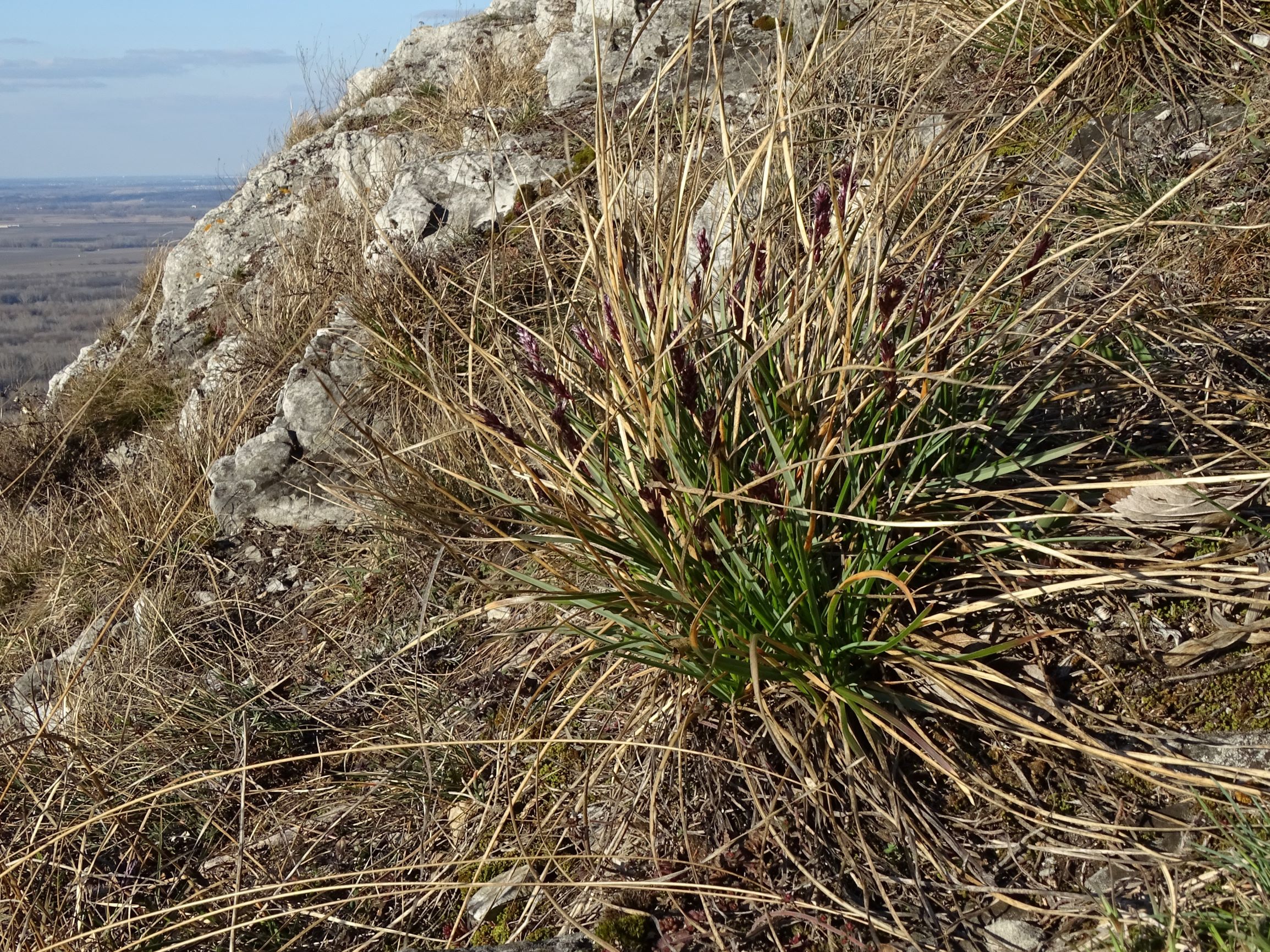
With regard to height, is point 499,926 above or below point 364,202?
below

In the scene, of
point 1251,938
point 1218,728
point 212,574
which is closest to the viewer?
point 1251,938

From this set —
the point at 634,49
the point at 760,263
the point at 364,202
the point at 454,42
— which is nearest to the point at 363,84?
the point at 454,42

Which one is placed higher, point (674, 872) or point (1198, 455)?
point (1198, 455)

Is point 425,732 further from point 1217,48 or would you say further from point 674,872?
point 1217,48

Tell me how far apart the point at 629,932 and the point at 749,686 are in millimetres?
495

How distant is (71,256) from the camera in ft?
213

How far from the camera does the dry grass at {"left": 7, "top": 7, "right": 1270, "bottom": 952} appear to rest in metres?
1.55

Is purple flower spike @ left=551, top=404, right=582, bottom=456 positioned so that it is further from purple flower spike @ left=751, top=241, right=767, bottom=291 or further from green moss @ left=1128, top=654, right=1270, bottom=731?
green moss @ left=1128, top=654, right=1270, bottom=731

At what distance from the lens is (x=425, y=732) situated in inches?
91.4

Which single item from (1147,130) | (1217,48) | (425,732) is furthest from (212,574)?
(1217,48)

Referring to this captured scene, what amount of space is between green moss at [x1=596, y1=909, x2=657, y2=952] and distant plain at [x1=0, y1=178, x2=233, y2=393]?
7303mm

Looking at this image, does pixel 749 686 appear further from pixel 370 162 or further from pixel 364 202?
pixel 370 162

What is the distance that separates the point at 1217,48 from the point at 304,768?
386 cm

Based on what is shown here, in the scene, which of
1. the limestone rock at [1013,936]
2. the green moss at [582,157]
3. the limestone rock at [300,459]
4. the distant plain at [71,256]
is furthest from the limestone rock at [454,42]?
the limestone rock at [1013,936]
